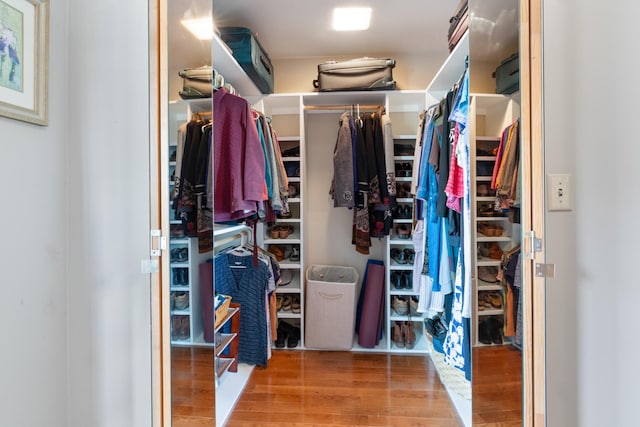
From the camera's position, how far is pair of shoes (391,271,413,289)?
2.40 meters

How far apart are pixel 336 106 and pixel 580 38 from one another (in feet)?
5.97

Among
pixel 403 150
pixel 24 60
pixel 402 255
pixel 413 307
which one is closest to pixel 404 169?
pixel 403 150

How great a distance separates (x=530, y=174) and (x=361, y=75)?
1652 millimetres

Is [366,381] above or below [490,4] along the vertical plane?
below

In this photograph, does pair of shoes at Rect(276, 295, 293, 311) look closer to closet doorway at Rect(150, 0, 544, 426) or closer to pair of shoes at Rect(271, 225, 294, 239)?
pair of shoes at Rect(271, 225, 294, 239)

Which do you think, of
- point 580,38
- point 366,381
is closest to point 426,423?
point 366,381

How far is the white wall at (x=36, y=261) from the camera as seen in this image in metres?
0.78

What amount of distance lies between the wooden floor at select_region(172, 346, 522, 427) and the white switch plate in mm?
518

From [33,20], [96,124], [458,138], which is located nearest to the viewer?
[33,20]

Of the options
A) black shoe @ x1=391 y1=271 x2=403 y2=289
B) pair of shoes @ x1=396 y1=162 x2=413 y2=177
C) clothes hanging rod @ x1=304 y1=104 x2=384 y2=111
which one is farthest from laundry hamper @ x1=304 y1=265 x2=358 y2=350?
clothes hanging rod @ x1=304 y1=104 x2=384 y2=111

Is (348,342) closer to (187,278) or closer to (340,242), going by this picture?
(340,242)

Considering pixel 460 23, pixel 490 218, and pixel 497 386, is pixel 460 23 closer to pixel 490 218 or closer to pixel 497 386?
pixel 490 218

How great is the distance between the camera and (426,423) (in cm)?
159

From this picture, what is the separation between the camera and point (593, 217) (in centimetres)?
86
